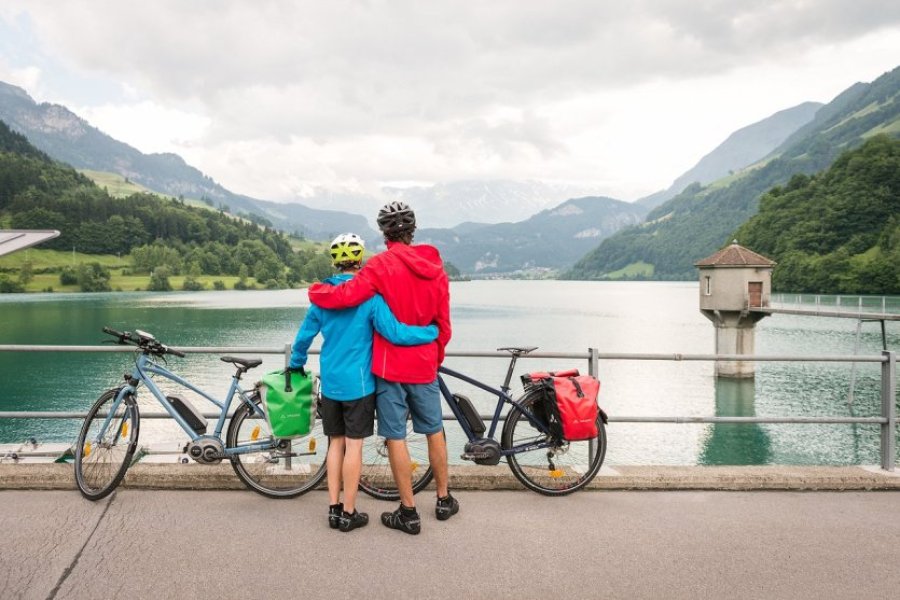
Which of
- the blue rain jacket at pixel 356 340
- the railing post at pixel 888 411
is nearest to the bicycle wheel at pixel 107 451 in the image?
the blue rain jacket at pixel 356 340

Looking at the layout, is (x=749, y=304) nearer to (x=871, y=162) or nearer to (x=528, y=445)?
(x=528, y=445)

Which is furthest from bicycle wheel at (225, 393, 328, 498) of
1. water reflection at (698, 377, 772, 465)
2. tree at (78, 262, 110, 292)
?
tree at (78, 262, 110, 292)

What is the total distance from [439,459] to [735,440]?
28497 millimetres

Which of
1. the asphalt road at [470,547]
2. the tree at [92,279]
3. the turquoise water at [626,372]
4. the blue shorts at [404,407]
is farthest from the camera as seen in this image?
the tree at [92,279]

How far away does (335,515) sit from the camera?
4438 millimetres

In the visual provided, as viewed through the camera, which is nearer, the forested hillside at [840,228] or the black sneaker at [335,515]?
the black sneaker at [335,515]

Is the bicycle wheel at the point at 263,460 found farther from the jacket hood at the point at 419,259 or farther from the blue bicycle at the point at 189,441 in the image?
the jacket hood at the point at 419,259

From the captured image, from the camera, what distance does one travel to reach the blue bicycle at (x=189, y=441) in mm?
5023

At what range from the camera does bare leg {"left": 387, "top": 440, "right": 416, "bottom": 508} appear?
4461 millimetres

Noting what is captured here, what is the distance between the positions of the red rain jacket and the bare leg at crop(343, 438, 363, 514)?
527 mm

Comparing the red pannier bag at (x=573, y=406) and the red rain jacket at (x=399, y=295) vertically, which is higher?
the red rain jacket at (x=399, y=295)

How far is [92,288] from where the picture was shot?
140 metres

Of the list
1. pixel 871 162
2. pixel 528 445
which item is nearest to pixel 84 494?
pixel 528 445

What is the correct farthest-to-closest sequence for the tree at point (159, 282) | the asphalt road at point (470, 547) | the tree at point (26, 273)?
the tree at point (159, 282), the tree at point (26, 273), the asphalt road at point (470, 547)
